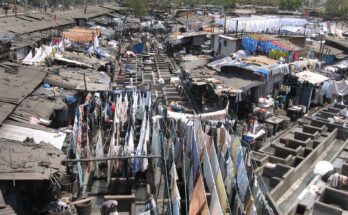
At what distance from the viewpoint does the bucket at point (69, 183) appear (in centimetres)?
1461

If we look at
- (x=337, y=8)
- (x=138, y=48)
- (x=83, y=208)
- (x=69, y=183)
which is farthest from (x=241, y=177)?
(x=337, y=8)

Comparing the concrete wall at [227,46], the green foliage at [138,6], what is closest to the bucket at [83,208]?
the concrete wall at [227,46]

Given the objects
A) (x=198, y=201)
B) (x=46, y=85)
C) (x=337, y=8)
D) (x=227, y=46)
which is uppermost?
(x=337, y=8)

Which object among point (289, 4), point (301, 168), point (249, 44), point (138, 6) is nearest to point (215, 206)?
point (301, 168)

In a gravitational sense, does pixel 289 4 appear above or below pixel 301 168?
above

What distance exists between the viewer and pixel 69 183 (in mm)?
14719

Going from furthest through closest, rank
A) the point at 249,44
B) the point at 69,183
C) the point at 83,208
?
the point at 249,44 → the point at 69,183 → the point at 83,208

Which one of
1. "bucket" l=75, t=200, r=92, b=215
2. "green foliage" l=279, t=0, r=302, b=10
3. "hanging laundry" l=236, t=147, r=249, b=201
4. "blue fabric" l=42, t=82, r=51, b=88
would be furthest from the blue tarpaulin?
"green foliage" l=279, t=0, r=302, b=10

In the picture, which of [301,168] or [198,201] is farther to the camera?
[301,168]

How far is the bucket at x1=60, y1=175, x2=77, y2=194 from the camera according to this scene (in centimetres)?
Result: 1461

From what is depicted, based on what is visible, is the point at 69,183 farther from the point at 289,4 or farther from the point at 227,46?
the point at 289,4

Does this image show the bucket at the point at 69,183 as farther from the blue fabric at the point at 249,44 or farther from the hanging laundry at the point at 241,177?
the blue fabric at the point at 249,44

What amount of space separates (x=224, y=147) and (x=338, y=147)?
1136 cm

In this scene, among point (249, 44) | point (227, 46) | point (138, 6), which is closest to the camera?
point (249, 44)
